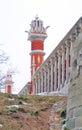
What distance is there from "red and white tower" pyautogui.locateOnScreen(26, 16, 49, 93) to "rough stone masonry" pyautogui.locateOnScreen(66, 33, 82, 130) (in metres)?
57.7

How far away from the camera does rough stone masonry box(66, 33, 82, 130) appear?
538 inches

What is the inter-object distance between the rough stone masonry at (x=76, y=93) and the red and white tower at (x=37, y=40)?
57.7 m

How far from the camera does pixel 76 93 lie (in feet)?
→ 45.6

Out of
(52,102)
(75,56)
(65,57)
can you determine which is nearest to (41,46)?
(65,57)

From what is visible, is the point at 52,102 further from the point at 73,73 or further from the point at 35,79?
the point at 35,79

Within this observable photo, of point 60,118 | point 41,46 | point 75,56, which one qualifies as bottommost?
point 60,118

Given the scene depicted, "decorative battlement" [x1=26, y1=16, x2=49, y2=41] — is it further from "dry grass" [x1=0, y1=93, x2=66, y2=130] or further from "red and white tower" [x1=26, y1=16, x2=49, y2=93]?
"dry grass" [x1=0, y1=93, x2=66, y2=130]

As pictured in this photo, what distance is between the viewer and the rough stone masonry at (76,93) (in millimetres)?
13661

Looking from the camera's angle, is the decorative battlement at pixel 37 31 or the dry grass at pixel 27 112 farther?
the decorative battlement at pixel 37 31

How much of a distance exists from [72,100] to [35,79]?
48.7m

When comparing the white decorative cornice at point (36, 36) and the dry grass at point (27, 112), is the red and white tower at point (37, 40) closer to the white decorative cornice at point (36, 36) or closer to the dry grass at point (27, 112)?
the white decorative cornice at point (36, 36)

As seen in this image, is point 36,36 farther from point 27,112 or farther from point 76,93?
point 76,93

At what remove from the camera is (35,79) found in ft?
206

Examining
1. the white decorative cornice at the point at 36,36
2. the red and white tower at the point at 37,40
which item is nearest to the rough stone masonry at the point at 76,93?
the red and white tower at the point at 37,40
